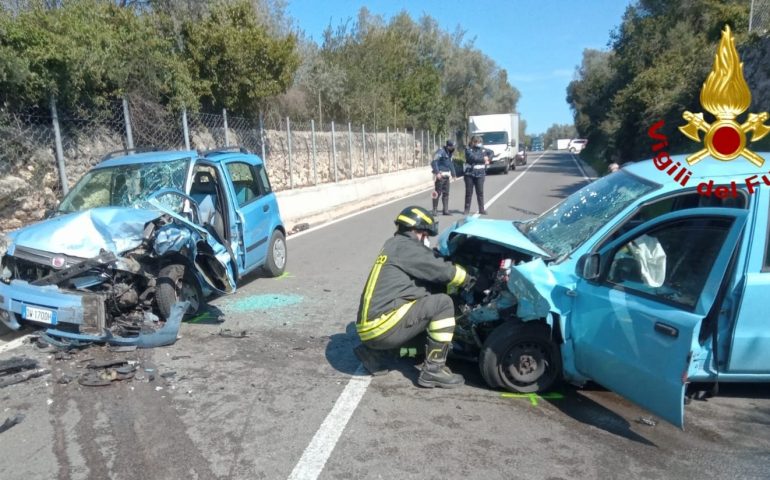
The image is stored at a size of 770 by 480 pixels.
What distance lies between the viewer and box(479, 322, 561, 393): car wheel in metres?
4.17

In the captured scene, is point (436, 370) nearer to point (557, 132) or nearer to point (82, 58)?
point (82, 58)

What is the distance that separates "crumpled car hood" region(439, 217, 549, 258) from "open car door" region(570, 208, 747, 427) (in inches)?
24.9

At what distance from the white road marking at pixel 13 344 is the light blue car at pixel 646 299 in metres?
4.05

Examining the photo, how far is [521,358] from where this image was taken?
425cm

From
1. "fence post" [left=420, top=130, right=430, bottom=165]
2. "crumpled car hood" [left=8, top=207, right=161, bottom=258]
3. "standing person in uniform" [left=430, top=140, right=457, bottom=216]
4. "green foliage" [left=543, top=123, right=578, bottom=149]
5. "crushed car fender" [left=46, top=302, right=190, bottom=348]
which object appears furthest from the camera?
"green foliage" [left=543, top=123, right=578, bottom=149]

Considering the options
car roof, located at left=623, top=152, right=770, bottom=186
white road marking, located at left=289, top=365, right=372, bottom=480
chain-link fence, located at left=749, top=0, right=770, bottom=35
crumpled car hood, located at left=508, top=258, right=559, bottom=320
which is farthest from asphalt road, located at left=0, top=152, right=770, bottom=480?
chain-link fence, located at left=749, top=0, right=770, bottom=35

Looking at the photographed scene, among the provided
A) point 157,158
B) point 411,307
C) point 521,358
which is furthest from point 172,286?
point 521,358

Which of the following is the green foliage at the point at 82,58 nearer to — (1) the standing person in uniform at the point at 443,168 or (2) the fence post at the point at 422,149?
(1) the standing person in uniform at the point at 443,168

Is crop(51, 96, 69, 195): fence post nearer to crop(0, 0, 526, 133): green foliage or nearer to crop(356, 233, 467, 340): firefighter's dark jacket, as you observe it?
crop(0, 0, 526, 133): green foliage

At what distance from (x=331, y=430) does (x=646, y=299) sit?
7.18 feet

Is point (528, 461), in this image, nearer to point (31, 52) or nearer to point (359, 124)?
point (31, 52)

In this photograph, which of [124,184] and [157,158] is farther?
[157,158]

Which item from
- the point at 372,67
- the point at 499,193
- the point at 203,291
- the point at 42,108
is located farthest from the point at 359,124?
the point at 203,291

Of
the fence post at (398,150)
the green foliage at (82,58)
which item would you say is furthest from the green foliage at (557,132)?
the green foliage at (82,58)
